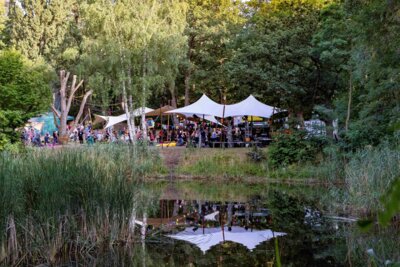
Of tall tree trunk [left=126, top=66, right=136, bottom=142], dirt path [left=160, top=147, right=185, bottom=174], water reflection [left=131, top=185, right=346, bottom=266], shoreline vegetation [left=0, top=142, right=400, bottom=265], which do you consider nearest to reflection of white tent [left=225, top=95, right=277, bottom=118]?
dirt path [left=160, top=147, right=185, bottom=174]

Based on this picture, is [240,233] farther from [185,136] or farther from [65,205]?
[185,136]

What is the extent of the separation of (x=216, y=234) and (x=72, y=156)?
3.39 metres

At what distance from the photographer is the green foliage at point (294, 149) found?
2047 cm

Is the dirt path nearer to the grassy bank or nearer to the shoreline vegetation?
the grassy bank

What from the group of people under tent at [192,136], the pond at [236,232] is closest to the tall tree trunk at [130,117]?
the group of people under tent at [192,136]

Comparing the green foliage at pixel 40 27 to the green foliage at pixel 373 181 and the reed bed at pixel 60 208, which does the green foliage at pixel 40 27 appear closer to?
the green foliage at pixel 373 181

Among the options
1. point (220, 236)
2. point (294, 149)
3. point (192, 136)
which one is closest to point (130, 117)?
point (192, 136)

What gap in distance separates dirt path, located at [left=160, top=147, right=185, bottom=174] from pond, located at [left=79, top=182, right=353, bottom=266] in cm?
547

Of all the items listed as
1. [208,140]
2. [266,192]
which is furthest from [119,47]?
[266,192]

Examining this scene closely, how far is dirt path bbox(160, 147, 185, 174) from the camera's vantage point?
22.3 m

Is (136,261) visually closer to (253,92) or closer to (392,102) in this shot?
(392,102)

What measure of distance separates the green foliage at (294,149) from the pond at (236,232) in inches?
156

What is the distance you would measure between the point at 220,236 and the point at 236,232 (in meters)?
0.54

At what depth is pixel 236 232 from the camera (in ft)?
33.8
